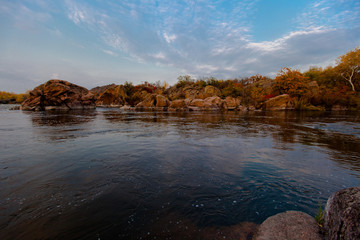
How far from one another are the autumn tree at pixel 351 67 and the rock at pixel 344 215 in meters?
49.7

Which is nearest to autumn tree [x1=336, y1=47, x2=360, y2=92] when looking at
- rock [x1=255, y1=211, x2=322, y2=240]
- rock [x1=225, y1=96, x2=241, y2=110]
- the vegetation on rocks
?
the vegetation on rocks

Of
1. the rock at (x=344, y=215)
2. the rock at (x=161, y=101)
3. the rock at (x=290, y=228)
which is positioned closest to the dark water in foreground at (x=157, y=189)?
the rock at (x=290, y=228)

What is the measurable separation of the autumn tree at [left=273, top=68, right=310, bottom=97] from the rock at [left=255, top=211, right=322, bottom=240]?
142 feet

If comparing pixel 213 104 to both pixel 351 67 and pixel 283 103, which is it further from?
pixel 351 67

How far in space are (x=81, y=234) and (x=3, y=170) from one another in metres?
3.79

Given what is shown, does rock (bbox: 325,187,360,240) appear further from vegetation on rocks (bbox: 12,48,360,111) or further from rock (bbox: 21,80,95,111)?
rock (bbox: 21,80,95,111)

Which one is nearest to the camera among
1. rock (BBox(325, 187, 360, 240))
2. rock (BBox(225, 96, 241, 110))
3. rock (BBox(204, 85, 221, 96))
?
rock (BBox(325, 187, 360, 240))

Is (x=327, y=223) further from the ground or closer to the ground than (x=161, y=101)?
closer to the ground

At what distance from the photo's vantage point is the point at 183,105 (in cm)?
3731

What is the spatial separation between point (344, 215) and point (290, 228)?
68 centimetres

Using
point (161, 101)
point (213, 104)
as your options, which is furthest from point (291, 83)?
point (161, 101)

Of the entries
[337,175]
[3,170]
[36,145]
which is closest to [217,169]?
[337,175]

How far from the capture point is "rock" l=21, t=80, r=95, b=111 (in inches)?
1316

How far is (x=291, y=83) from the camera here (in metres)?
38.8
